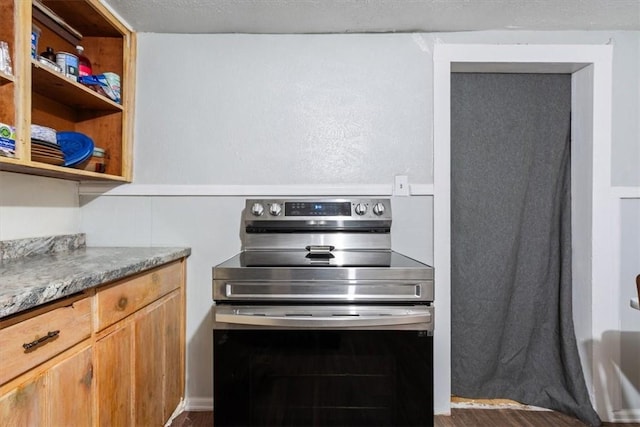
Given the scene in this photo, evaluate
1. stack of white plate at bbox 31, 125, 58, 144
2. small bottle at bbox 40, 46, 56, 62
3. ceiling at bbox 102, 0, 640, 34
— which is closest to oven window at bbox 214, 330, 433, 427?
stack of white plate at bbox 31, 125, 58, 144

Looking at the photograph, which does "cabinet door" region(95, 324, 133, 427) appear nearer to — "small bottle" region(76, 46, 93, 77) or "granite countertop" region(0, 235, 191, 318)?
"granite countertop" region(0, 235, 191, 318)

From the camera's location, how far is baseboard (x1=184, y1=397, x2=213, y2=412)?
1858 mm

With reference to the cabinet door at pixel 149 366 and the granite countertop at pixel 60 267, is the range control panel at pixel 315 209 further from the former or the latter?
the cabinet door at pixel 149 366

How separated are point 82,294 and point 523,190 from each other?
2.00m

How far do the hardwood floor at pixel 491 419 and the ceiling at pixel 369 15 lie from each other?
1906 millimetres

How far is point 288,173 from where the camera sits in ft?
6.17

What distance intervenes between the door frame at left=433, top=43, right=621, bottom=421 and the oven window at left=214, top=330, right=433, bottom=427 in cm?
71

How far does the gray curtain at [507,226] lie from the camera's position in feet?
6.43

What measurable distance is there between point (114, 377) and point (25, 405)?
39 centimetres

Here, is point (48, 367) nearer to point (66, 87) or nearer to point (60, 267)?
point (60, 267)

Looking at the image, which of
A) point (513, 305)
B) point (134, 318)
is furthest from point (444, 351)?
point (134, 318)

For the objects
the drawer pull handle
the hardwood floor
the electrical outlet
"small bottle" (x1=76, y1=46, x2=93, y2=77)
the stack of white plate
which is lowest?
the hardwood floor

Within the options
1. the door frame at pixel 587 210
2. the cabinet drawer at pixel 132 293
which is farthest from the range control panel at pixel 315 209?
the cabinet drawer at pixel 132 293

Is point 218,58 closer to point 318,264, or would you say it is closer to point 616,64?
point 318,264
